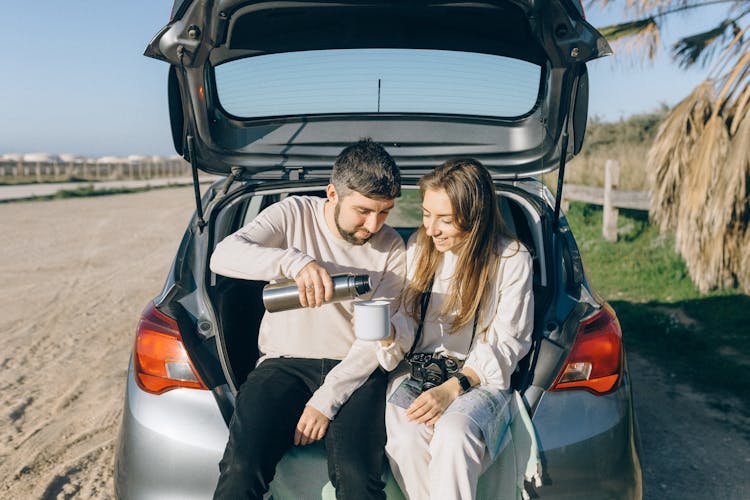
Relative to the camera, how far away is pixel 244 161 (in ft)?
10.5

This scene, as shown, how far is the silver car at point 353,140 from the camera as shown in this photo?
2.12 m

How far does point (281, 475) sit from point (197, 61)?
1657 mm

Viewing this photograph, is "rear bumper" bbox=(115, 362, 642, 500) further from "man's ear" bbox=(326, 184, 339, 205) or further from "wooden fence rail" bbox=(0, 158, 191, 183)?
"wooden fence rail" bbox=(0, 158, 191, 183)

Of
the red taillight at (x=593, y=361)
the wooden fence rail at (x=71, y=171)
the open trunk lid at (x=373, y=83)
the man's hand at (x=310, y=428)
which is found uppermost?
the open trunk lid at (x=373, y=83)

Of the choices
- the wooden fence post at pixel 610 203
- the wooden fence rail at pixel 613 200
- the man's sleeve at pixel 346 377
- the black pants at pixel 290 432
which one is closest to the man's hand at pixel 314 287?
the man's sleeve at pixel 346 377

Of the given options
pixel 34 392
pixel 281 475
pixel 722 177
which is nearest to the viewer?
pixel 281 475

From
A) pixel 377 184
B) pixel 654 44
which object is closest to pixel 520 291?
pixel 377 184

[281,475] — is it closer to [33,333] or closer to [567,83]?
[567,83]

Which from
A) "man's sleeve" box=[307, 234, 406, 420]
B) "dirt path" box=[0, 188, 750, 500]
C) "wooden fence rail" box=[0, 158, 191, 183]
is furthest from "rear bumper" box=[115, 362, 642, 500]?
"wooden fence rail" box=[0, 158, 191, 183]

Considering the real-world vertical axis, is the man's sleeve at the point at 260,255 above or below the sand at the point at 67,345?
above

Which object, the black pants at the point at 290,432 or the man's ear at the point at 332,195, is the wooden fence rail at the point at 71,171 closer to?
the man's ear at the point at 332,195

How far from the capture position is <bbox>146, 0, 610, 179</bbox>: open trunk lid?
250 centimetres

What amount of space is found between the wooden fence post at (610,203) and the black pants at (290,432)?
749 centimetres

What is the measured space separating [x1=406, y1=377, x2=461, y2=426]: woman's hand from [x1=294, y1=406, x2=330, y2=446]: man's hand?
0.97ft
